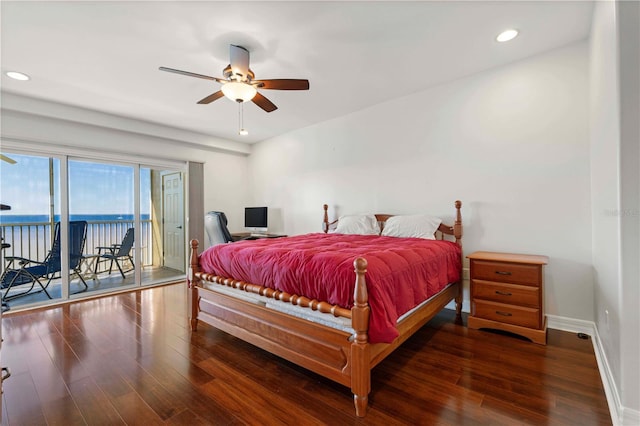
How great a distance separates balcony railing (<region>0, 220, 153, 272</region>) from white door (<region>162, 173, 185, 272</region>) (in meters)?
0.65

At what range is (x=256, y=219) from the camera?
5.26 m

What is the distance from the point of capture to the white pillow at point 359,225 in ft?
11.9

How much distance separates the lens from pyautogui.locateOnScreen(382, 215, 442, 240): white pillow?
3.11 m

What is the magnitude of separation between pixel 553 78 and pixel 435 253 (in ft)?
6.55

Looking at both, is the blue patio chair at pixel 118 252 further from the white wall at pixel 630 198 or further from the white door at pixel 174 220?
the white wall at pixel 630 198

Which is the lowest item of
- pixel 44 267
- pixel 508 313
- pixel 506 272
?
pixel 508 313

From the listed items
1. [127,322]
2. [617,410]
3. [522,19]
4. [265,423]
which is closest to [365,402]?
[265,423]

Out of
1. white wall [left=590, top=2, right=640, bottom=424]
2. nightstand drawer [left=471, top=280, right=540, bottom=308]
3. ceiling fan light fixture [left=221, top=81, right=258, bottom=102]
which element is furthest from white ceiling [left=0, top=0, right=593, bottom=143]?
nightstand drawer [left=471, top=280, right=540, bottom=308]

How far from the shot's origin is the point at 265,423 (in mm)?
1490

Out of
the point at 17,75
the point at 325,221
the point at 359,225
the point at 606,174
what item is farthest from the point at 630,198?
the point at 17,75

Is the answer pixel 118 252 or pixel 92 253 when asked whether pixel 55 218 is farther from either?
pixel 118 252

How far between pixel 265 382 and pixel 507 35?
334 centimetres

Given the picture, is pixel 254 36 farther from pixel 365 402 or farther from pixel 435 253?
pixel 365 402

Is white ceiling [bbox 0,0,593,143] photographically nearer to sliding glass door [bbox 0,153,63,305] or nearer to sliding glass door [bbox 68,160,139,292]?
sliding glass door [bbox 0,153,63,305]
